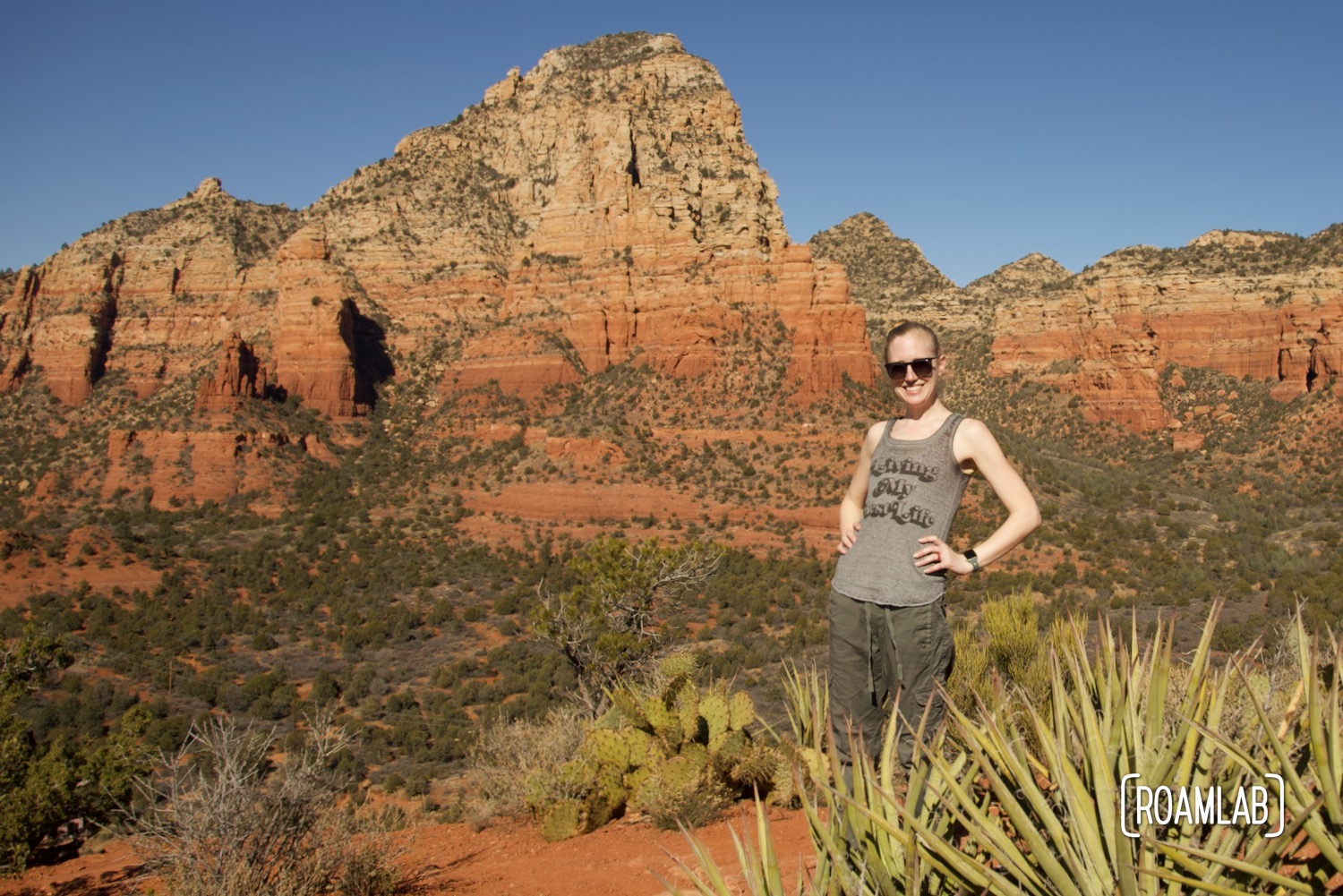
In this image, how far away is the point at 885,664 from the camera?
3461 millimetres

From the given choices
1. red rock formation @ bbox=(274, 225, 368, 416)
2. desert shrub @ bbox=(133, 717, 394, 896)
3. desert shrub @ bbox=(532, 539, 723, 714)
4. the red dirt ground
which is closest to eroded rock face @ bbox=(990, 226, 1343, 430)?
red rock formation @ bbox=(274, 225, 368, 416)

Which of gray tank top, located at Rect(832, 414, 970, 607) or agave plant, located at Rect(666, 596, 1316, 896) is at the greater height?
gray tank top, located at Rect(832, 414, 970, 607)

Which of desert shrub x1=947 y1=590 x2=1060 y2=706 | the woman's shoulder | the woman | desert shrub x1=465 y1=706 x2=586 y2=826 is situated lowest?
desert shrub x1=465 y1=706 x2=586 y2=826

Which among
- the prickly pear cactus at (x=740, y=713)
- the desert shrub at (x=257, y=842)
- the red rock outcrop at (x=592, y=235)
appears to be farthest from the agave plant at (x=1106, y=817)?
the red rock outcrop at (x=592, y=235)

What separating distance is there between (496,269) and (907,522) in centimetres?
6170

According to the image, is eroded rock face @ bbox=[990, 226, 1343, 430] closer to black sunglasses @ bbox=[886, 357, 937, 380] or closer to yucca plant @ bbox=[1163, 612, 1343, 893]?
black sunglasses @ bbox=[886, 357, 937, 380]

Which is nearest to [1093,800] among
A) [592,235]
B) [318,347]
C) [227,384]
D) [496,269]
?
[227,384]

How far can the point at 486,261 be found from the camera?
62.3m

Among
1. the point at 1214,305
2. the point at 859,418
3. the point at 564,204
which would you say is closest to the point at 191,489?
the point at 564,204

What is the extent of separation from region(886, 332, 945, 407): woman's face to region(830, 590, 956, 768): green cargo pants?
84 cm

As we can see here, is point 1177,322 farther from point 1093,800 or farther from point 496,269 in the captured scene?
point 1093,800

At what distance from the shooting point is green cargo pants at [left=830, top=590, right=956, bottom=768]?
3.32 meters

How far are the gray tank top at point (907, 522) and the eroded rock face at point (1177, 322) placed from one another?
2571 inches

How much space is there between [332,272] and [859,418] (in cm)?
3694
